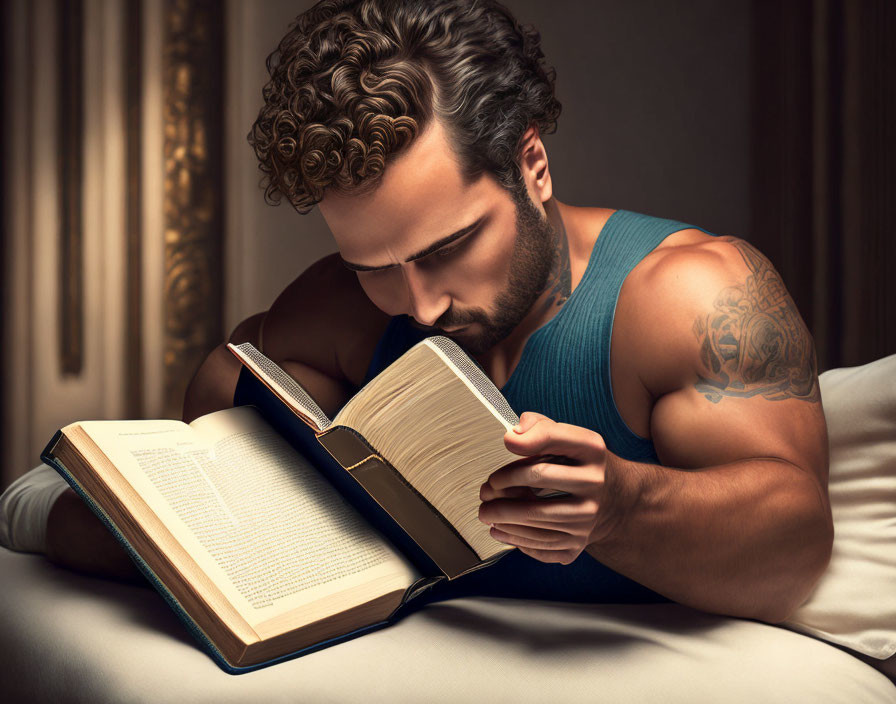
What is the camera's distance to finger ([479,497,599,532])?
0.63 m

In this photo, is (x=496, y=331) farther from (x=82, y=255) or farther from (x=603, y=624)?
(x=82, y=255)

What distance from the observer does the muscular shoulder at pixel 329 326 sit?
117 cm

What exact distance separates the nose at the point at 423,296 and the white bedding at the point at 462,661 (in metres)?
0.30

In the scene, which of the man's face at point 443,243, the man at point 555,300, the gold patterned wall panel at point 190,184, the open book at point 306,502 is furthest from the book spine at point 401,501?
the gold patterned wall panel at point 190,184

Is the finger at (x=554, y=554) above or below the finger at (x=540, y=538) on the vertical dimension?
below

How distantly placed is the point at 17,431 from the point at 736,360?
5.26 ft

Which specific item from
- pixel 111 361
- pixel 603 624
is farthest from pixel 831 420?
pixel 111 361

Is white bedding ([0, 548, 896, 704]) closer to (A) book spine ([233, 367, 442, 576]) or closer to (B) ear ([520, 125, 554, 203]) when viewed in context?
(A) book spine ([233, 367, 442, 576])

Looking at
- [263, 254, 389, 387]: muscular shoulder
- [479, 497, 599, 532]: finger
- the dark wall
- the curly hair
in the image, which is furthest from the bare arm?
the dark wall

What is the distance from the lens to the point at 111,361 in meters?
1.92

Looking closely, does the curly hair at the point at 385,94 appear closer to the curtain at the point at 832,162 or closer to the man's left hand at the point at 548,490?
the man's left hand at the point at 548,490

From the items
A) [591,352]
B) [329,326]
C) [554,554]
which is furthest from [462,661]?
[329,326]

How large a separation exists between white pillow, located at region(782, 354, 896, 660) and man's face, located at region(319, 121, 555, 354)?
1.21ft

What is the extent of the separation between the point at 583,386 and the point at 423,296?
0.20 m
